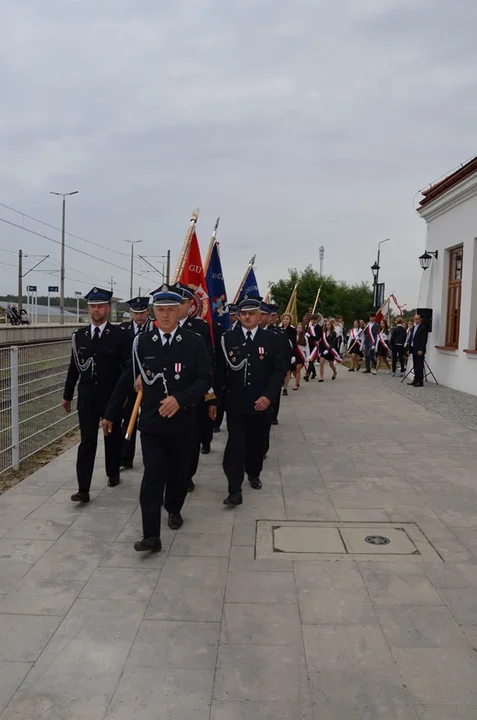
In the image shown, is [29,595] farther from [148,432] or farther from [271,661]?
[271,661]

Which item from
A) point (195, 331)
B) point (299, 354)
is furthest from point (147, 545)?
point (299, 354)

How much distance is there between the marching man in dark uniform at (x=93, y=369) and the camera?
5730 mm

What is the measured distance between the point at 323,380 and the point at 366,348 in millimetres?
3195

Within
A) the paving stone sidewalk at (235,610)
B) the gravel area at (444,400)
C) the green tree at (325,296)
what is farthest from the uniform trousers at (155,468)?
the green tree at (325,296)

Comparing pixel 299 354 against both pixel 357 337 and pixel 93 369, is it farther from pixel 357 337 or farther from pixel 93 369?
pixel 93 369

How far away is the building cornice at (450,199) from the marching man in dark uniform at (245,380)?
983 centimetres

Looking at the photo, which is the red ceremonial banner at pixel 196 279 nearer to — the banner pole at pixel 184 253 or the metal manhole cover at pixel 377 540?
the banner pole at pixel 184 253

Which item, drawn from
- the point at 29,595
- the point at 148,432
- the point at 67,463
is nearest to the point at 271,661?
the point at 29,595

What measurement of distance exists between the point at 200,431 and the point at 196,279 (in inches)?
71.2

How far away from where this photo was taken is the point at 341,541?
4.88 m

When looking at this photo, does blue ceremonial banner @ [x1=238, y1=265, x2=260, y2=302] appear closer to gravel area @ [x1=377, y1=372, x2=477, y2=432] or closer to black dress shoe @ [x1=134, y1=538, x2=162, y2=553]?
gravel area @ [x1=377, y1=372, x2=477, y2=432]

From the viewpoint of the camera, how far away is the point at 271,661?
3148mm

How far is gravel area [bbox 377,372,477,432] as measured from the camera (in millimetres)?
10992

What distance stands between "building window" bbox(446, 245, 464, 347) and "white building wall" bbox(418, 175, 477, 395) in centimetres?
14
